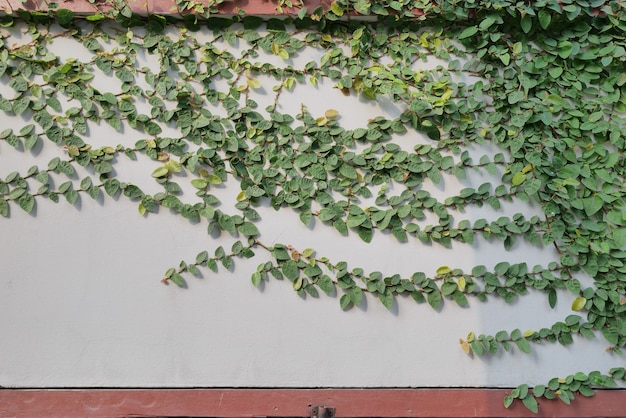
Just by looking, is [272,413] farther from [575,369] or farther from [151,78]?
[151,78]

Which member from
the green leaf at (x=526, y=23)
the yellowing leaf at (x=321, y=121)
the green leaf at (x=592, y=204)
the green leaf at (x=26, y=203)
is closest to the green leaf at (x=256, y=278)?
the yellowing leaf at (x=321, y=121)

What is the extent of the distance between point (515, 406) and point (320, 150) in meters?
1.49

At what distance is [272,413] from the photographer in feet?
8.55

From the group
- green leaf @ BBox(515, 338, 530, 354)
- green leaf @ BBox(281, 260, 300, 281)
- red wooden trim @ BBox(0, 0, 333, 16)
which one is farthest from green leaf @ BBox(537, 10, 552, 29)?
green leaf @ BBox(281, 260, 300, 281)

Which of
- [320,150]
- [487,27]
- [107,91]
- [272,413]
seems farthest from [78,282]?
[487,27]

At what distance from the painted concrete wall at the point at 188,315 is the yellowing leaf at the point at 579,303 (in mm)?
243

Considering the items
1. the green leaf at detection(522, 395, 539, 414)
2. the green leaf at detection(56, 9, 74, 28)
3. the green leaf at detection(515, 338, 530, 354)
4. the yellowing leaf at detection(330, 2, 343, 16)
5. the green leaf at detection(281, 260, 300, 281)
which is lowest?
the green leaf at detection(522, 395, 539, 414)

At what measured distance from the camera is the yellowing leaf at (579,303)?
2688 mm

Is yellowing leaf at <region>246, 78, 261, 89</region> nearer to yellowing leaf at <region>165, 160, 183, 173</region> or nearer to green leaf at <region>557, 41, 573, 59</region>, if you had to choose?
yellowing leaf at <region>165, 160, 183, 173</region>

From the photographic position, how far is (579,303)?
2.69 metres

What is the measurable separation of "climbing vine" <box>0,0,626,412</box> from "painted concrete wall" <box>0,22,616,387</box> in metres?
0.05

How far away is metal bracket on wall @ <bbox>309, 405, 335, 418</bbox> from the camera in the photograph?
2.59m

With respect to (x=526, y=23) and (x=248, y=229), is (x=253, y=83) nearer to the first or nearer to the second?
(x=248, y=229)

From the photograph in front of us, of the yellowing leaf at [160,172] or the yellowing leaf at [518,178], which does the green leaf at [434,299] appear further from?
the yellowing leaf at [160,172]
